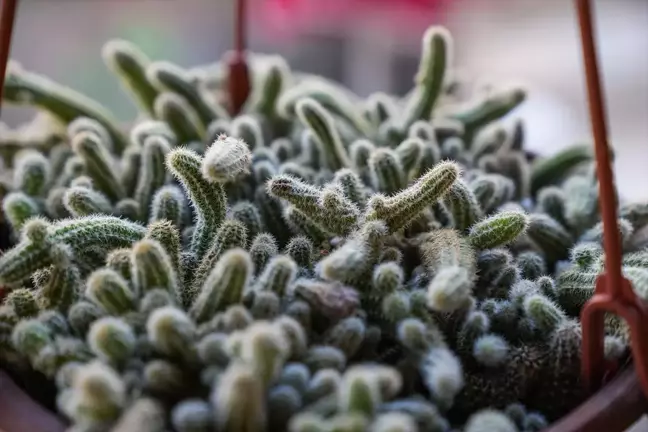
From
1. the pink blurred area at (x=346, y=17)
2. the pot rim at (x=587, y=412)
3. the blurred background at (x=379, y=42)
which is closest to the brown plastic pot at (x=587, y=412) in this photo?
the pot rim at (x=587, y=412)

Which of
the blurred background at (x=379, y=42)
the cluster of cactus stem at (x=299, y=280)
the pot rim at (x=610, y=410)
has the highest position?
the blurred background at (x=379, y=42)

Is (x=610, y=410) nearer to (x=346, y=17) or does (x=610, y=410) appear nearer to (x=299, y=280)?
(x=299, y=280)

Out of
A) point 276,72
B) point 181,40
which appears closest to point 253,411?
point 276,72

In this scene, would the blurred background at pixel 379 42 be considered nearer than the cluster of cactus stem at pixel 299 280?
No

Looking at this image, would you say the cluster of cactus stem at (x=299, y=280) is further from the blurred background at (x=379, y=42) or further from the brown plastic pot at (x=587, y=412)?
the blurred background at (x=379, y=42)

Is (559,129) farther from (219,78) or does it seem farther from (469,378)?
(469,378)

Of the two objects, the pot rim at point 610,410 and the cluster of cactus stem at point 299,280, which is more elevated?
the cluster of cactus stem at point 299,280
